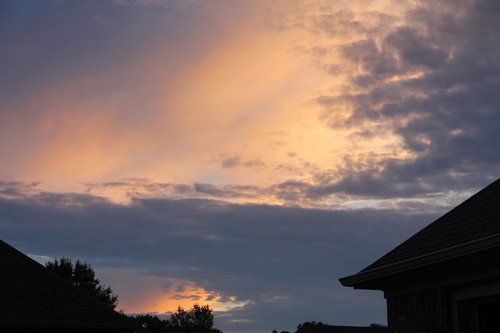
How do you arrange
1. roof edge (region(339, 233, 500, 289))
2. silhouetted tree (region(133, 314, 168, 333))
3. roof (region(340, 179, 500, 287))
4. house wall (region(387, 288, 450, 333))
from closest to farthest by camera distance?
roof edge (region(339, 233, 500, 289)) < roof (region(340, 179, 500, 287)) < house wall (region(387, 288, 450, 333)) < silhouetted tree (region(133, 314, 168, 333))

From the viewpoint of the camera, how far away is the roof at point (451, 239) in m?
8.51

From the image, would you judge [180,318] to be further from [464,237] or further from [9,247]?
[464,237]

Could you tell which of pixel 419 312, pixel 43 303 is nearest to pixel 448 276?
pixel 419 312

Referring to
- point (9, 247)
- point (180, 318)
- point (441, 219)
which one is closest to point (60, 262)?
point (180, 318)

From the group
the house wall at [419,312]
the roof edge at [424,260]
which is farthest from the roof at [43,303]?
the house wall at [419,312]

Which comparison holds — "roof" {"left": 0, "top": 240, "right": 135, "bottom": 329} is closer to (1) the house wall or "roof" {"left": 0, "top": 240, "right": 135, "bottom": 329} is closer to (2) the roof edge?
(2) the roof edge

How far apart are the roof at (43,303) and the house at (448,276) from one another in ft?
39.8

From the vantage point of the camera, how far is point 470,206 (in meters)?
11.0

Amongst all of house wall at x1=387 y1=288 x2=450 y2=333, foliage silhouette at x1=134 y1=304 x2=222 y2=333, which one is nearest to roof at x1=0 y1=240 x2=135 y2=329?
house wall at x1=387 y1=288 x2=450 y2=333

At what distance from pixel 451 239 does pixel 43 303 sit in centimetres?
1484

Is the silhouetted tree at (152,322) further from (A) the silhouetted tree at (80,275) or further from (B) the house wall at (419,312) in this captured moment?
(B) the house wall at (419,312)

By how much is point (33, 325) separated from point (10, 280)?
2031mm

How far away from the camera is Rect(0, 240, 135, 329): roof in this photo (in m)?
20.6

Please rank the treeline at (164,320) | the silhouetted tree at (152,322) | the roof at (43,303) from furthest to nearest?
the silhouetted tree at (152,322)
the treeline at (164,320)
the roof at (43,303)
